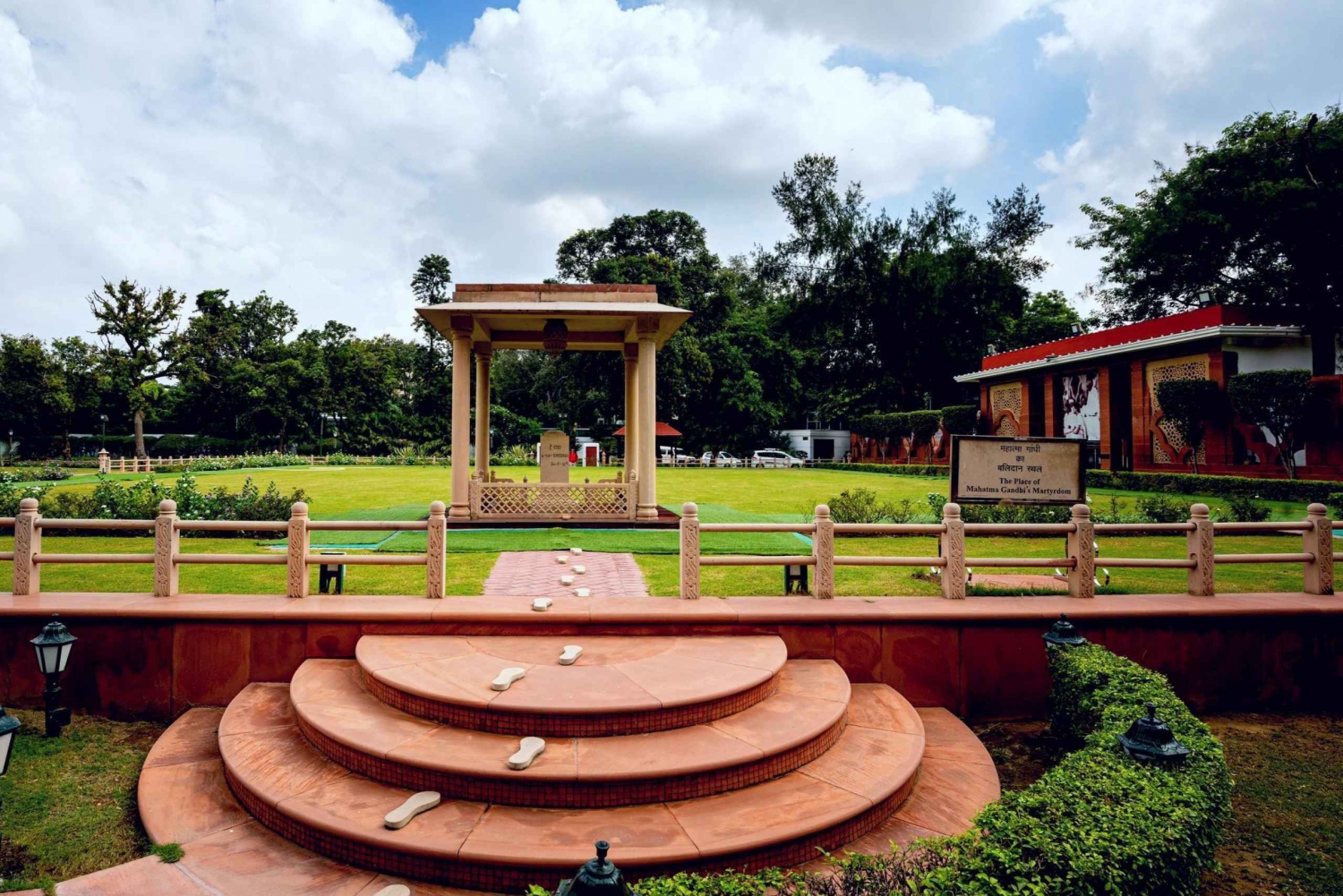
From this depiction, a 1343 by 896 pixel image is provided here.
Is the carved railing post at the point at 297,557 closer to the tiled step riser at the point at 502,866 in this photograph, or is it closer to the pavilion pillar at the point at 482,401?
the tiled step riser at the point at 502,866

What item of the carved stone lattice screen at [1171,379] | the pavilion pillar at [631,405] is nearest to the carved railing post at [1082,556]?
the pavilion pillar at [631,405]

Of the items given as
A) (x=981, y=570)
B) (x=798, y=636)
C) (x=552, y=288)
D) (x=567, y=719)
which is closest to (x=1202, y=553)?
(x=981, y=570)

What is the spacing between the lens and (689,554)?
635 cm

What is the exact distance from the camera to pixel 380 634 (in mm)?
5832

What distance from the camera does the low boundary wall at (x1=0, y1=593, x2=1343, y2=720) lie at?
578 centimetres

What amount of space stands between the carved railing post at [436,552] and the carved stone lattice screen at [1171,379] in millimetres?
24447

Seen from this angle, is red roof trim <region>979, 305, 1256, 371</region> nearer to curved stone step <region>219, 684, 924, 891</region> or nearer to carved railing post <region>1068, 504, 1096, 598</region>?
carved railing post <region>1068, 504, 1096, 598</region>

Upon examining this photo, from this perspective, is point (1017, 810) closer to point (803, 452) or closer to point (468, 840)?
point (468, 840)

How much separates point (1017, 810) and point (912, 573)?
6442mm

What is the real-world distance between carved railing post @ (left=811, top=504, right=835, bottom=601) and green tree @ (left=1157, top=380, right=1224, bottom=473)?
21.1m

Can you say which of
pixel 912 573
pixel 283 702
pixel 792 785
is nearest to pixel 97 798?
pixel 283 702

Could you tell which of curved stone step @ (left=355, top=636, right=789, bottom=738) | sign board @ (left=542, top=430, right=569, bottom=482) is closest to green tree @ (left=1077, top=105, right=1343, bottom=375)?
sign board @ (left=542, top=430, right=569, bottom=482)

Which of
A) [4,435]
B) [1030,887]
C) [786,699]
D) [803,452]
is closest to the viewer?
[1030,887]

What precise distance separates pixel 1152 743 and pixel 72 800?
6.50 m
